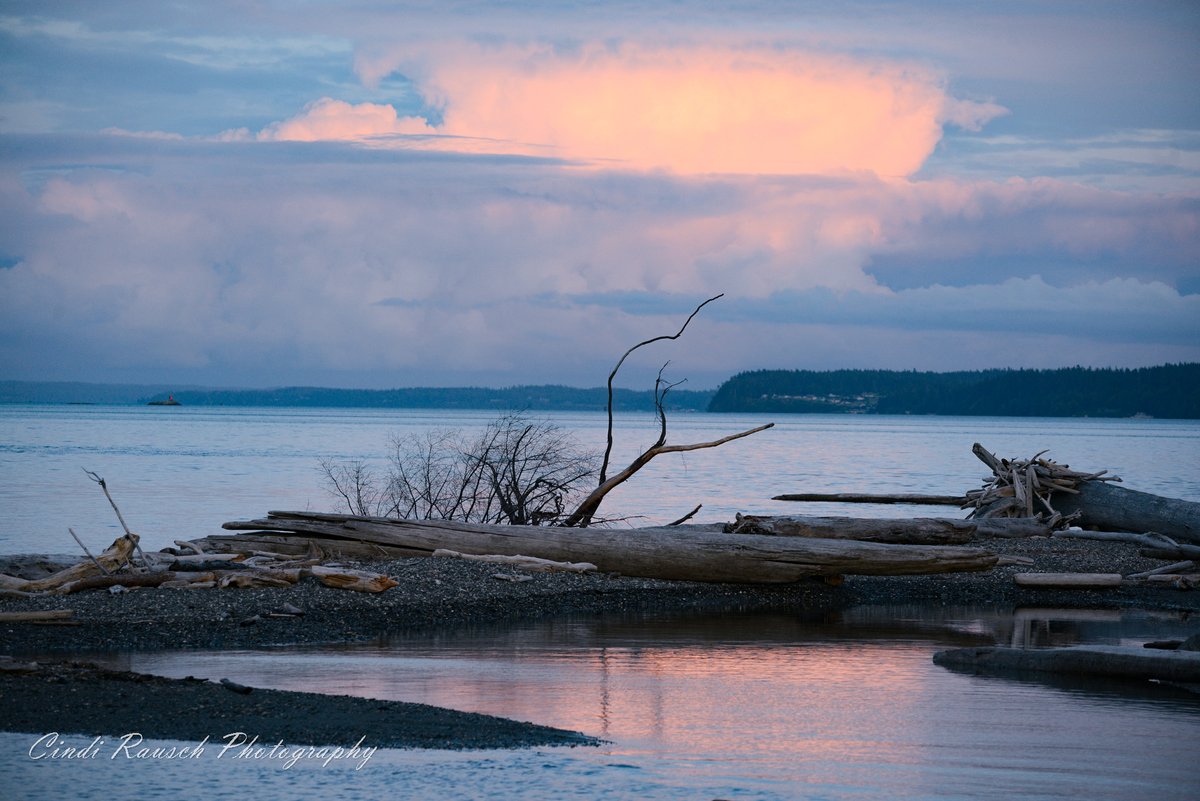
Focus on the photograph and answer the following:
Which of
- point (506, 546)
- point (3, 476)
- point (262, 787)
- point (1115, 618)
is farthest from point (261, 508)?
point (262, 787)

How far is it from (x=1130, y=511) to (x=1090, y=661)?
12237 millimetres

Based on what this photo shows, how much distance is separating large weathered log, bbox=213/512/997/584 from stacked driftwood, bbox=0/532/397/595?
1.31 metres

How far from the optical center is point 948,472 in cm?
5028

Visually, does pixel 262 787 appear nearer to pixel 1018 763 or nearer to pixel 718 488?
pixel 1018 763

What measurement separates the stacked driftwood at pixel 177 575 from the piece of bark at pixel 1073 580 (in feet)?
27.8

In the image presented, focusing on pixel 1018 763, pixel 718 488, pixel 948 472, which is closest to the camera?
pixel 1018 763

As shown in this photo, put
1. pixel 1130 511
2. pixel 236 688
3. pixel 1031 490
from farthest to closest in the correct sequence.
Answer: pixel 1031 490 → pixel 1130 511 → pixel 236 688

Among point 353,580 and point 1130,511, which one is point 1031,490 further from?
point 353,580

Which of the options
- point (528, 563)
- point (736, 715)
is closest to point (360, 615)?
point (528, 563)

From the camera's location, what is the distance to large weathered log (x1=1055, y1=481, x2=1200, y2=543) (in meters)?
20.0

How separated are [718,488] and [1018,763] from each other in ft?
104

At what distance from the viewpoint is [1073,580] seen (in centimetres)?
1606

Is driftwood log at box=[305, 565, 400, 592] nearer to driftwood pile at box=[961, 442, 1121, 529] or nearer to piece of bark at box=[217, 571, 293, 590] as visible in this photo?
piece of bark at box=[217, 571, 293, 590]

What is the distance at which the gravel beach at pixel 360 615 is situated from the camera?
7773mm
